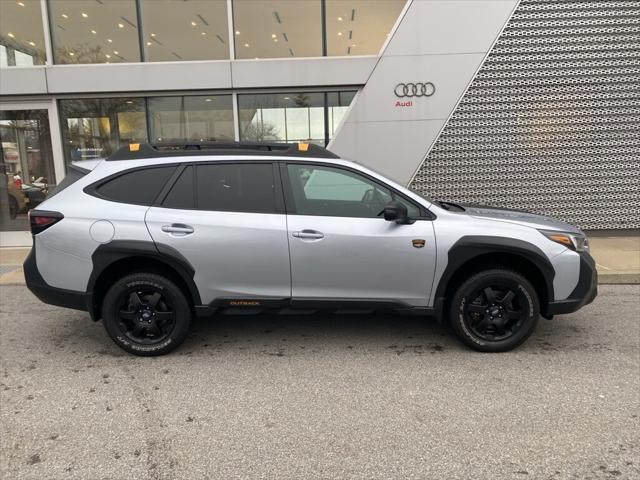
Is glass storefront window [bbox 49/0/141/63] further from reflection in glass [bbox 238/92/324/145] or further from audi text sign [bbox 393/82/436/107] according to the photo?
audi text sign [bbox 393/82/436/107]

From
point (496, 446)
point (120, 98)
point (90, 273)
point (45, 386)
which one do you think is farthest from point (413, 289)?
point (120, 98)

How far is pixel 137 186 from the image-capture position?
4.22 meters

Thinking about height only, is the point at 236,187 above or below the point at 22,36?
below

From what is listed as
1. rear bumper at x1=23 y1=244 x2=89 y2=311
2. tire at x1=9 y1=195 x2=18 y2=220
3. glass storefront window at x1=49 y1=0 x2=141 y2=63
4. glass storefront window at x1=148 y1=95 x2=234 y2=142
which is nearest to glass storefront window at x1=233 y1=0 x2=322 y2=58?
glass storefront window at x1=148 y1=95 x2=234 y2=142

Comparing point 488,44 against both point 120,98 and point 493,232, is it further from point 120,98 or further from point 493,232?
point 120,98

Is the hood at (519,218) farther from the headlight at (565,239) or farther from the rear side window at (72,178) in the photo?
the rear side window at (72,178)

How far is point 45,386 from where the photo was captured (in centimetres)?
374

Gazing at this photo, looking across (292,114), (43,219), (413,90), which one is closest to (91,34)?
(292,114)

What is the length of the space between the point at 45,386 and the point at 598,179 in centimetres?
960

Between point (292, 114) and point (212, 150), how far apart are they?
209 inches

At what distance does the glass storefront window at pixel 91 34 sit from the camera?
9.30m

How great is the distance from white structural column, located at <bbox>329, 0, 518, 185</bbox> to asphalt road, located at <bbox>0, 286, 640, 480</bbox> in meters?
5.00

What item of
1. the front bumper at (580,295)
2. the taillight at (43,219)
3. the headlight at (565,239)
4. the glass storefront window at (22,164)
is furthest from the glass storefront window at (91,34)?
the front bumper at (580,295)

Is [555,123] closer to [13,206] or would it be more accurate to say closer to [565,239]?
[565,239]
